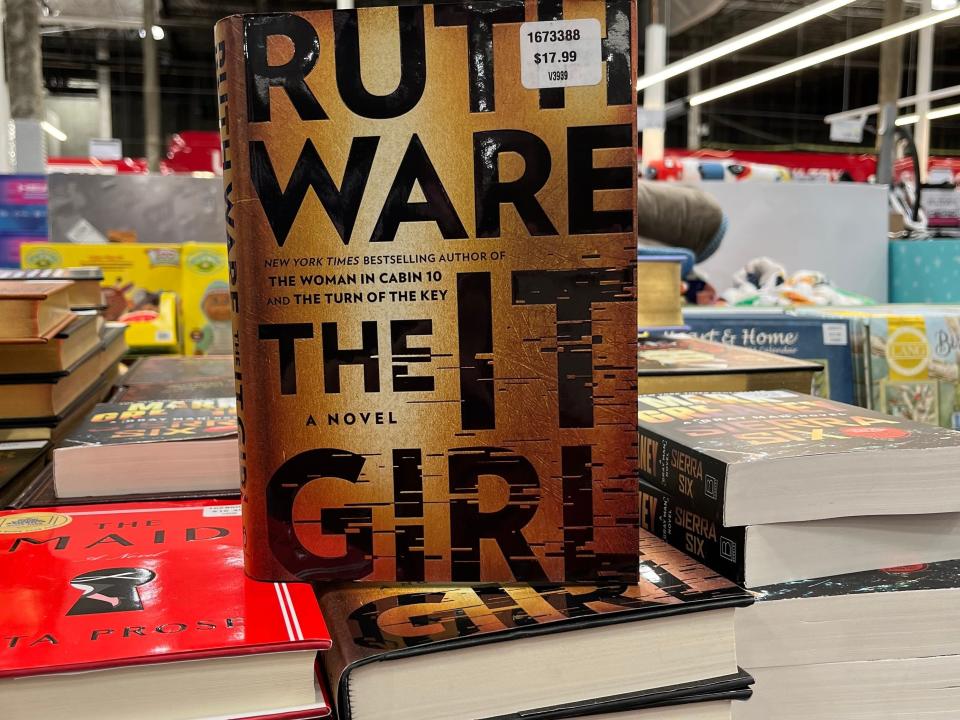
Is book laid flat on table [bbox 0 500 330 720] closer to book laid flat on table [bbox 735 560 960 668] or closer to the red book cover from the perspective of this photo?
the red book cover

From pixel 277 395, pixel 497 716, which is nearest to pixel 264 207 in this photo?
pixel 277 395

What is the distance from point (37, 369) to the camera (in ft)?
3.50

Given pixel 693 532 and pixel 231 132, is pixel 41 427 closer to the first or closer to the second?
pixel 231 132

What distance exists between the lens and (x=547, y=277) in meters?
0.57

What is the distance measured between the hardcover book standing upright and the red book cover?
0.05m

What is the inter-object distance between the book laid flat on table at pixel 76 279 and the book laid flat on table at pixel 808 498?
3.18ft

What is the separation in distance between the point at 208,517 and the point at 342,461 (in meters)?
0.22

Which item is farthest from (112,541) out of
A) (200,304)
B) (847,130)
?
(847,130)

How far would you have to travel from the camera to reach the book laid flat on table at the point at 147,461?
81cm

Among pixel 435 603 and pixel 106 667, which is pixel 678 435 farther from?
pixel 106 667

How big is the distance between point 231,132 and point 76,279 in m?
0.92

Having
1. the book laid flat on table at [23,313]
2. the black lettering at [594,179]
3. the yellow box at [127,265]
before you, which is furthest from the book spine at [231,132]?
the yellow box at [127,265]

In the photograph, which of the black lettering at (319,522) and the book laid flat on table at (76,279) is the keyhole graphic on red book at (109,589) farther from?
the book laid flat on table at (76,279)

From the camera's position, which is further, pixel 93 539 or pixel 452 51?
pixel 93 539
